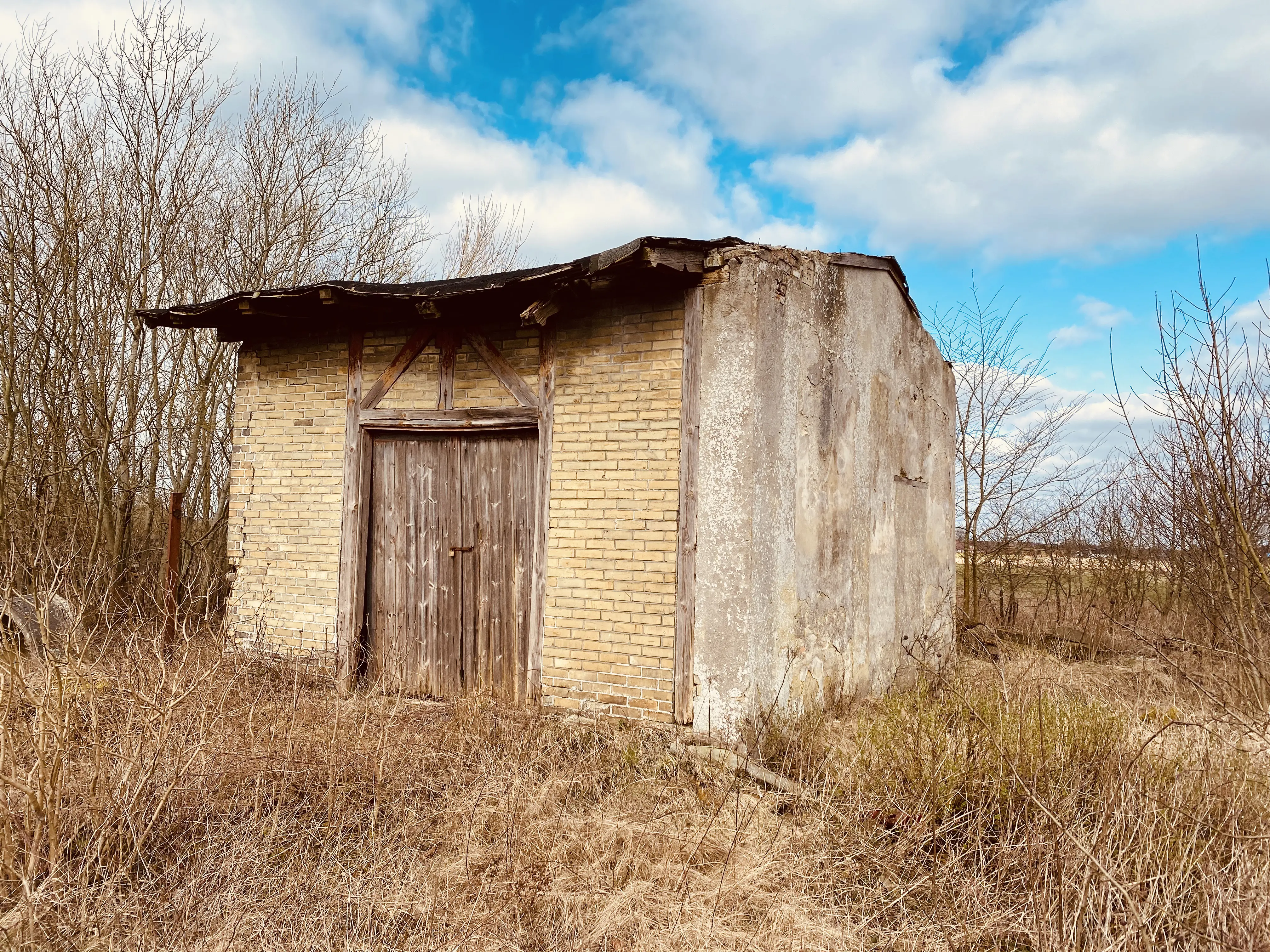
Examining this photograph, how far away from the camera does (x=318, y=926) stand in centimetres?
308

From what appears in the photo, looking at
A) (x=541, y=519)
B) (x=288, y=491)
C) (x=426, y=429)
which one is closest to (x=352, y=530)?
(x=288, y=491)

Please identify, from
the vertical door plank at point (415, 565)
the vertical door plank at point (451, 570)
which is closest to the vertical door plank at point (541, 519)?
the vertical door plank at point (451, 570)

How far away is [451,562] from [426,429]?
1.12 meters

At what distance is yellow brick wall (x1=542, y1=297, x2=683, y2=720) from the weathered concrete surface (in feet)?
0.88

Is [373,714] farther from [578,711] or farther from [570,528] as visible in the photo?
[570,528]

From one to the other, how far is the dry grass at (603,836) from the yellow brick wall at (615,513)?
2.66 feet

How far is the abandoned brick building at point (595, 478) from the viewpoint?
17.6 ft

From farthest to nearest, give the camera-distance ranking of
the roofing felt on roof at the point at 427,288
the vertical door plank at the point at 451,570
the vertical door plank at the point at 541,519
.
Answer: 1. the vertical door plank at the point at 451,570
2. the vertical door plank at the point at 541,519
3. the roofing felt on roof at the point at 427,288

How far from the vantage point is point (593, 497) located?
573cm

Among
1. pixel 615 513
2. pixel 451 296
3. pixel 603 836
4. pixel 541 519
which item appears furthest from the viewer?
pixel 541 519

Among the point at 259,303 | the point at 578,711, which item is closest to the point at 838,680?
the point at 578,711

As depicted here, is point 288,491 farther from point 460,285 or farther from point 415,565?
point 460,285

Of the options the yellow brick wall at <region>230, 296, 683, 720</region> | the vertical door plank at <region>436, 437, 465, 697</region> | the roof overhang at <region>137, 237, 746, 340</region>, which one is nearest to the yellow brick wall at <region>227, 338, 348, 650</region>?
the yellow brick wall at <region>230, 296, 683, 720</region>

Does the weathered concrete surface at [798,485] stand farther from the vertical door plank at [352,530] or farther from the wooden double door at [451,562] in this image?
the vertical door plank at [352,530]
